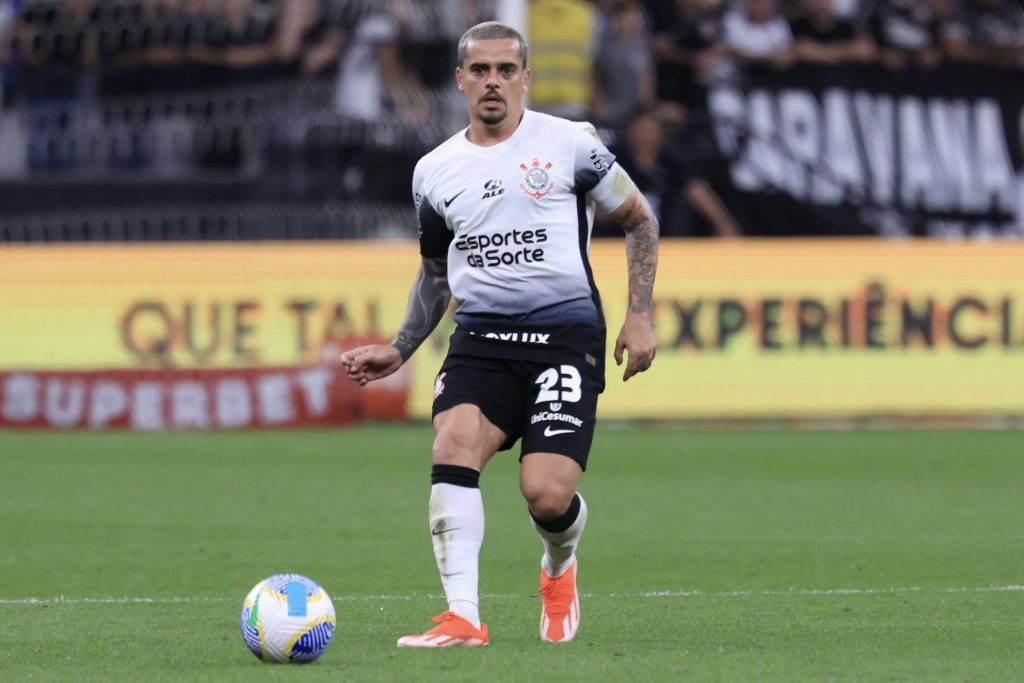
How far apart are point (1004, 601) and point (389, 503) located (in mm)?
5142

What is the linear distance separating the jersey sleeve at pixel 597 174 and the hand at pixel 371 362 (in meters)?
0.89

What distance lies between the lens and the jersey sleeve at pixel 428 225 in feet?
22.6

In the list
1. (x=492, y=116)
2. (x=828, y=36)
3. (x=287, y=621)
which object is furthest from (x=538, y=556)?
(x=828, y=36)

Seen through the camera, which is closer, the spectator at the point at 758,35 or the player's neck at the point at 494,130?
the player's neck at the point at 494,130

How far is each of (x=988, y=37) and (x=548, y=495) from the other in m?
14.8

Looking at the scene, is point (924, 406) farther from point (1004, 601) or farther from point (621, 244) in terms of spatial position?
point (1004, 601)

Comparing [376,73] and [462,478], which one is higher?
[462,478]

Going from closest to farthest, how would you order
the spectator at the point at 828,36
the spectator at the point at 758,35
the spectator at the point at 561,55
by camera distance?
1. the spectator at the point at 561,55
2. the spectator at the point at 758,35
3. the spectator at the point at 828,36

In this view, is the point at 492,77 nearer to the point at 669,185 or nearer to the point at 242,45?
the point at 669,185

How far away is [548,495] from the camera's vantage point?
21.6ft

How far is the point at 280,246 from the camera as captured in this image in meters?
17.7

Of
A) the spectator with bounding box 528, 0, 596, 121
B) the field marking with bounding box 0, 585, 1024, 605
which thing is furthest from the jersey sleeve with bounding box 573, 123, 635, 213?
the spectator with bounding box 528, 0, 596, 121

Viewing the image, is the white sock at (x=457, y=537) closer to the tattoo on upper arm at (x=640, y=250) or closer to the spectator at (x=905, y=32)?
the tattoo on upper arm at (x=640, y=250)

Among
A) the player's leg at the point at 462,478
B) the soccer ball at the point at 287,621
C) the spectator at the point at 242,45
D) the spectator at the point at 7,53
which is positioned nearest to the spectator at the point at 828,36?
the spectator at the point at 242,45
